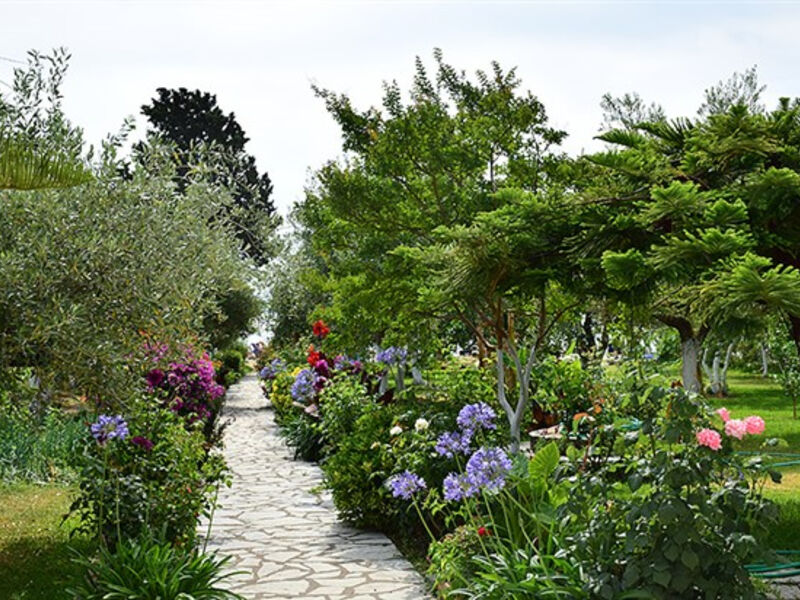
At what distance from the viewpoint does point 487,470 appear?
5.64m

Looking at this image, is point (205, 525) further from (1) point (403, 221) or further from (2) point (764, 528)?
(2) point (764, 528)

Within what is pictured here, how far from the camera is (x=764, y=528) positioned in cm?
437

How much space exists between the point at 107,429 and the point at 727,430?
3.97 m

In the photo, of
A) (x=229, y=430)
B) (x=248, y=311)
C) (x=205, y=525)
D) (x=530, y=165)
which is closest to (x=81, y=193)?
(x=205, y=525)

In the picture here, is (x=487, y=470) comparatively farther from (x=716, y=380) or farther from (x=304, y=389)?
(x=716, y=380)

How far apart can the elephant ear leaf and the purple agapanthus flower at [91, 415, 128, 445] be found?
2736 mm

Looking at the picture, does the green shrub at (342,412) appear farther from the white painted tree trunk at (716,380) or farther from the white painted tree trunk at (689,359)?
the white painted tree trunk at (716,380)

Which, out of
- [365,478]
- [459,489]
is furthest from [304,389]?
[459,489]

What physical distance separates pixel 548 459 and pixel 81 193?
3.71 metres

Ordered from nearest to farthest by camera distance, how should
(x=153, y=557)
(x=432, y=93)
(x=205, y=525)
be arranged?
(x=153, y=557), (x=205, y=525), (x=432, y=93)

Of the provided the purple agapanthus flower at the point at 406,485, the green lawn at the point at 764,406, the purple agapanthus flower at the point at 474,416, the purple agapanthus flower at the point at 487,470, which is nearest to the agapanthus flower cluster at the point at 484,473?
the purple agapanthus flower at the point at 487,470

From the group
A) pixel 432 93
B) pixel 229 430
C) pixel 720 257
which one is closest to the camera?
pixel 720 257

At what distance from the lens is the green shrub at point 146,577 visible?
17.7ft

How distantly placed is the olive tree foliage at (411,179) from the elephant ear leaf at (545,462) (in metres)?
4.31
